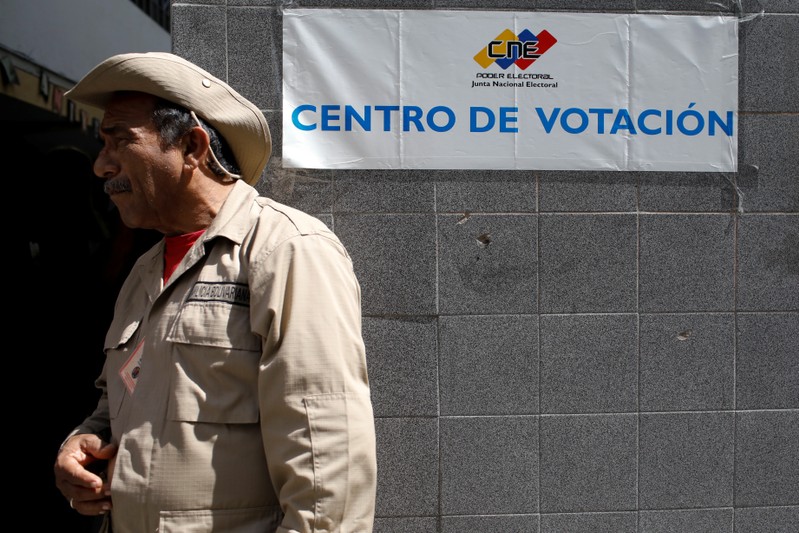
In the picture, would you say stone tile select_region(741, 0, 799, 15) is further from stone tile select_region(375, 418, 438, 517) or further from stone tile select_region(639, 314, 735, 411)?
stone tile select_region(375, 418, 438, 517)

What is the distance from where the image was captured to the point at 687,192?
3227 millimetres

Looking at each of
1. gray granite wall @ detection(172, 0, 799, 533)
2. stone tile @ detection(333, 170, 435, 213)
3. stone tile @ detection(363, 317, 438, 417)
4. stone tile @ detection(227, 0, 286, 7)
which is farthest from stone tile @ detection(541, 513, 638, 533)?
stone tile @ detection(227, 0, 286, 7)

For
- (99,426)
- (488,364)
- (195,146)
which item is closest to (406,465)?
(488,364)

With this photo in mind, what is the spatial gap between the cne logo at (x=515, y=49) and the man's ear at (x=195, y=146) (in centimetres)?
159

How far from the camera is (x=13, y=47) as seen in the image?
3.98 m

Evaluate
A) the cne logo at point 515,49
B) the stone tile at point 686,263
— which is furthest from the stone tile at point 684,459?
the cne logo at point 515,49

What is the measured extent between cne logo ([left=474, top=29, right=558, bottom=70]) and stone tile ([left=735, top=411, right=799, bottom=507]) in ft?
6.17

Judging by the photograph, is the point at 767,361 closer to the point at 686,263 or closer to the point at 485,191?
the point at 686,263

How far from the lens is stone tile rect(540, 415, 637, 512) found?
3178mm

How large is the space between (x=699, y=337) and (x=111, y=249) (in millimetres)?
3049

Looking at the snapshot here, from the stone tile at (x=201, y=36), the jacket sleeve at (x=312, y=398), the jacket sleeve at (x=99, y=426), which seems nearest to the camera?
the jacket sleeve at (x=312, y=398)

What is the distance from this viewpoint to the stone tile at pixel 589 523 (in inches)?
125

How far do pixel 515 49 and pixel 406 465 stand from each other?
74.1 inches

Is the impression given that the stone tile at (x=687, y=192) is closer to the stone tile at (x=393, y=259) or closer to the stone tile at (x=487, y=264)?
the stone tile at (x=487, y=264)
